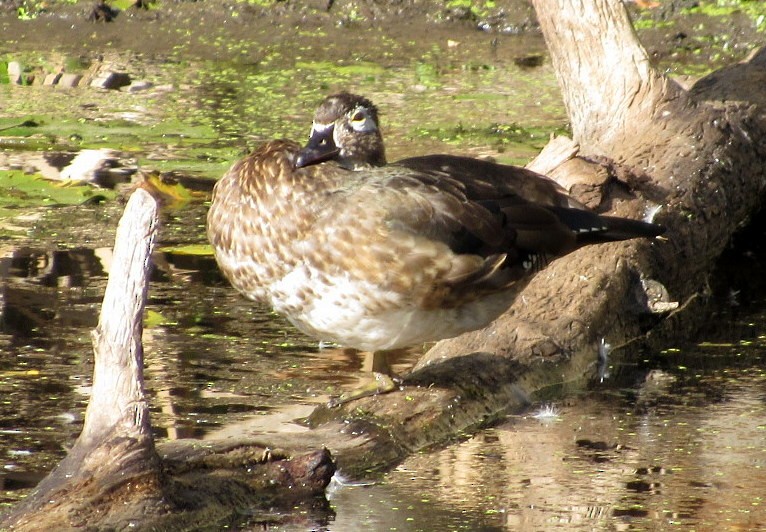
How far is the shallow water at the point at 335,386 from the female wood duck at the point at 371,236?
482 mm

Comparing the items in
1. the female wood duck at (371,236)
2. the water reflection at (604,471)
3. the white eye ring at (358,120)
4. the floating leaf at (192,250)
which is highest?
the white eye ring at (358,120)

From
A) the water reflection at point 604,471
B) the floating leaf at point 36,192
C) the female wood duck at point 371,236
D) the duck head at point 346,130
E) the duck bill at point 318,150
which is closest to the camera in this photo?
the water reflection at point 604,471

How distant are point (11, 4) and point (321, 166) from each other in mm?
7725

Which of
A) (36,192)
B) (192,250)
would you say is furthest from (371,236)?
(36,192)

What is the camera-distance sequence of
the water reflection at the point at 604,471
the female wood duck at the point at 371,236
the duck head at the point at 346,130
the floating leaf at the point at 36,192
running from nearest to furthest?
1. the water reflection at the point at 604,471
2. the female wood duck at the point at 371,236
3. the duck head at the point at 346,130
4. the floating leaf at the point at 36,192

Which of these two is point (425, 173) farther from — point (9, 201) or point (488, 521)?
point (9, 201)

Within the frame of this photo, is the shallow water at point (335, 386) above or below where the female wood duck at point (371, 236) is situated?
below

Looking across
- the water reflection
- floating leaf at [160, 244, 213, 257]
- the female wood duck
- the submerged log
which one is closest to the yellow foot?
the female wood duck

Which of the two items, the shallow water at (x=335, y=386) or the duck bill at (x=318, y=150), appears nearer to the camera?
the shallow water at (x=335, y=386)

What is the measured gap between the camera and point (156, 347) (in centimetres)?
530

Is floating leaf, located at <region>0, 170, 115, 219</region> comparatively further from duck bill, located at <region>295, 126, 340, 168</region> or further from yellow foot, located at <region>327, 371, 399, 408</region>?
yellow foot, located at <region>327, 371, 399, 408</region>

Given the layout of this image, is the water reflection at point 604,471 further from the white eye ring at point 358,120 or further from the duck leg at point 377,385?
the white eye ring at point 358,120

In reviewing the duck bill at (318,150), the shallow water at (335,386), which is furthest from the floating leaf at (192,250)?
the duck bill at (318,150)

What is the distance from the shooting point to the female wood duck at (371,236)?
417 centimetres
